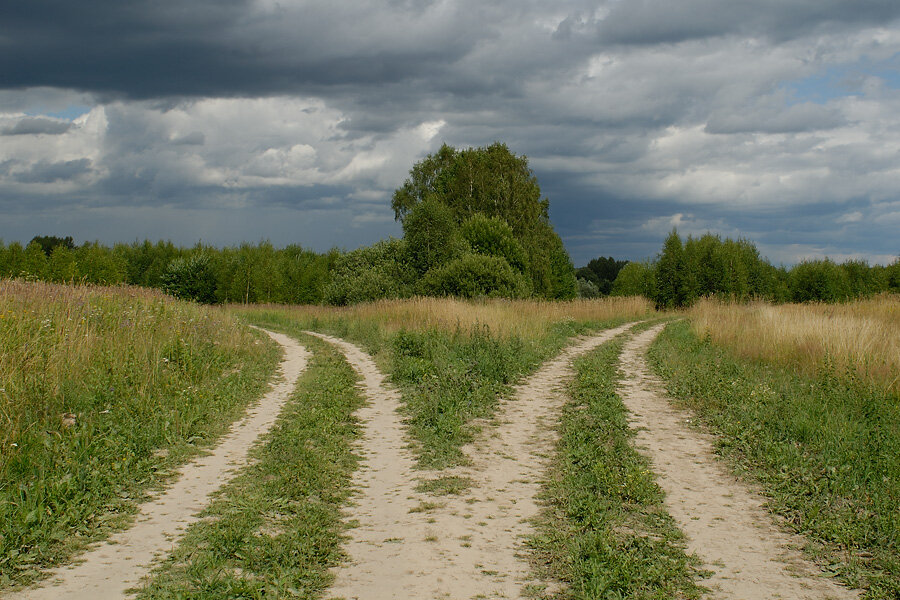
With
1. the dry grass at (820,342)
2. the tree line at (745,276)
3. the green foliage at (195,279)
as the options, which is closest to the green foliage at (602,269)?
the tree line at (745,276)

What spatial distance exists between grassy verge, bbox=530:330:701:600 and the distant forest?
20273 mm

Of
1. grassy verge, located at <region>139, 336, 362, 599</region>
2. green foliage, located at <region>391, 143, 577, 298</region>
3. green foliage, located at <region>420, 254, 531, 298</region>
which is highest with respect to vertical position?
green foliage, located at <region>391, 143, 577, 298</region>

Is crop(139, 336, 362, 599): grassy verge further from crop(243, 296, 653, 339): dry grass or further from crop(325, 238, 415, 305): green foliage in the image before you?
crop(325, 238, 415, 305): green foliage

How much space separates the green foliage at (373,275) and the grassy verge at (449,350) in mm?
7606

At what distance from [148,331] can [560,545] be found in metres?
9.66

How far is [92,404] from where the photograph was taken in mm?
8391

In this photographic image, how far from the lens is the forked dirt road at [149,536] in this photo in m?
4.20

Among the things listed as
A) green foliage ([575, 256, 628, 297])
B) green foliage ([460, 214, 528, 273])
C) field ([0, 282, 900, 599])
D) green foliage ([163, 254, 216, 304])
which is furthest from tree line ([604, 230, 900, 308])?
green foliage ([575, 256, 628, 297])

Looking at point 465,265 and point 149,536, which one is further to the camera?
point 465,265

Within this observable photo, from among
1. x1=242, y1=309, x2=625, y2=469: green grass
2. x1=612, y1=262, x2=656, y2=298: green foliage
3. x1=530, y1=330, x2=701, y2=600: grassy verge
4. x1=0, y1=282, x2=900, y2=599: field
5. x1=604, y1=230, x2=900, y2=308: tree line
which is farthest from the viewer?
x1=612, y1=262, x2=656, y2=298: green foliage

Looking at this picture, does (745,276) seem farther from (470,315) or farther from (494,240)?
(470,315)

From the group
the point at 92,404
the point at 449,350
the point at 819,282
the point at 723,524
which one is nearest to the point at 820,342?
the point at 449,350

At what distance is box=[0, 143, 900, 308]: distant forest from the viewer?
36.2 metres

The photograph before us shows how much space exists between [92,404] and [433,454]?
4.61m
